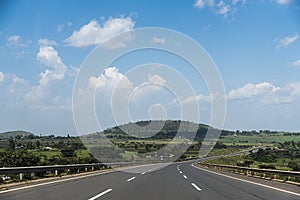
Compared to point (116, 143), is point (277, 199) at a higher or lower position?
lower

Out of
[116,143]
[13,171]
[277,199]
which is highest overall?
[116,143]

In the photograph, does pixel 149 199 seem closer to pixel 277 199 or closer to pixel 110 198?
pixel 110 198

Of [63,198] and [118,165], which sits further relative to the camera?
[118,165]

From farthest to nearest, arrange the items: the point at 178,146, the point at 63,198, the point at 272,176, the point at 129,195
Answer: the point at 178,146 < the point at 272,176 < the point at 129,195 < the point at 63,198

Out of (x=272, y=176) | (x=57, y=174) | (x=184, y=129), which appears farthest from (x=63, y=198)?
(x=184, y=129)

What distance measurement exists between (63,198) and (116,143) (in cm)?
6013

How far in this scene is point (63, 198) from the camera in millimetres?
11555

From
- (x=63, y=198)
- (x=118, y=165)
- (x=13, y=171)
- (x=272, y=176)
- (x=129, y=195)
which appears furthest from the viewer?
(x=118, y=165)

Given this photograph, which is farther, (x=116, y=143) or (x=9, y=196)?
(x=116, y=143)

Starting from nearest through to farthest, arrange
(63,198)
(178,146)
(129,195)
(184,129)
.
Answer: (63,198), (129,195), (184,129), (178,146)

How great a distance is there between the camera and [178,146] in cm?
11200

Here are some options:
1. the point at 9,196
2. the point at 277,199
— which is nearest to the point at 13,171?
the point at 9,196

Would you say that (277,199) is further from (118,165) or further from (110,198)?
(118,165)

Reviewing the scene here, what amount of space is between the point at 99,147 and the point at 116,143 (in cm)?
1637
